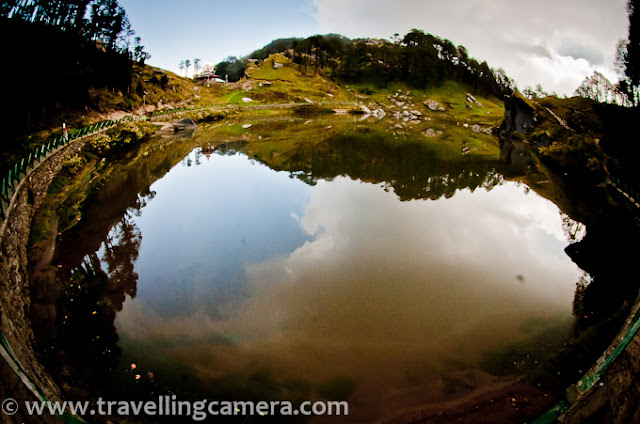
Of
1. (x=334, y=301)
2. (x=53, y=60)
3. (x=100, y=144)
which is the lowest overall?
(x=334, y=301)

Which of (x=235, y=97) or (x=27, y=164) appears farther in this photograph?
(x=235, y=97)

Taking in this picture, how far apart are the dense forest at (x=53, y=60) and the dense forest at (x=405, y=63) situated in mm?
100889

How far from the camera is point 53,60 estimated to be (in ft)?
125

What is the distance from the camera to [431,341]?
35.6ft

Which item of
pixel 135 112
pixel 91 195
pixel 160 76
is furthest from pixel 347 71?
pixel 91 195

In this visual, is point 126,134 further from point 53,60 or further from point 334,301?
point 334,301

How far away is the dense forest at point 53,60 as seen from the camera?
3058cm

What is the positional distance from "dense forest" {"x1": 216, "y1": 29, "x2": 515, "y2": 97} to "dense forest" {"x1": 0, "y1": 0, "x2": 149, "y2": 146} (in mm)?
100889

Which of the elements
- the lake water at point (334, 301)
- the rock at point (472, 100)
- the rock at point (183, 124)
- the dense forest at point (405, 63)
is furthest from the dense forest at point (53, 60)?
the rock at point (472, 100)

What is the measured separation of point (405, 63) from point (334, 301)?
17130 centimetres

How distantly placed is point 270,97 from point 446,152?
79.3 meters

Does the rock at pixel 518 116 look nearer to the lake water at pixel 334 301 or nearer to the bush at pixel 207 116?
the lake water at pixel 334 301

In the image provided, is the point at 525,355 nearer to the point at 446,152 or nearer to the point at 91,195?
the point at 91,195

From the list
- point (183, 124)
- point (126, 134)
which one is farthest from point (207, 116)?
point (126, 134)
